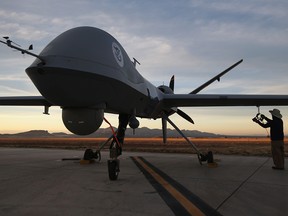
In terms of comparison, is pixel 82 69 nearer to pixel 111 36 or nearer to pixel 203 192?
pixel 111 36

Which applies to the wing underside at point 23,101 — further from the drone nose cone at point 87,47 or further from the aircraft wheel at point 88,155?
the drone nose cone at point 87,47

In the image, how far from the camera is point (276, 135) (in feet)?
34.4

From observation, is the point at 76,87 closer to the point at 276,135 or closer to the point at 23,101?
the point at 23,101

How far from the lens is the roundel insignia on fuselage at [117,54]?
731 cm

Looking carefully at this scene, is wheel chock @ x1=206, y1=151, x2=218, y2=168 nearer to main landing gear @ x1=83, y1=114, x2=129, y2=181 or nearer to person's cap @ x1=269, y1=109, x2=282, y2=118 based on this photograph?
person's cap @ x1=269, y1=109, x2=282, y2=118

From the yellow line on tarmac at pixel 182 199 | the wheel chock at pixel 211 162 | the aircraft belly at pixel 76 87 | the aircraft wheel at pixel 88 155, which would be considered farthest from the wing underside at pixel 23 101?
the wheel chock at pixel 211 162

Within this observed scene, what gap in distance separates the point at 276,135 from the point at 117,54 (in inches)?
269

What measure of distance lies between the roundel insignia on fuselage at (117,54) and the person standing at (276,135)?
20.0 ft

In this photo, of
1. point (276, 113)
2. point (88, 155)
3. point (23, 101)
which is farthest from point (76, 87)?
point (276, 113)

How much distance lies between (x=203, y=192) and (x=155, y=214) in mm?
2059

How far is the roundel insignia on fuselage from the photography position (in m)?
7.31

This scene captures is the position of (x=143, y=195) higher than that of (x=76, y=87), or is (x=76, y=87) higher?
(x=76, y=87)

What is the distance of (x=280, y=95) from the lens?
37.7 feet

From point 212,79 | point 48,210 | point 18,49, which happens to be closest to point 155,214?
point 48,210
